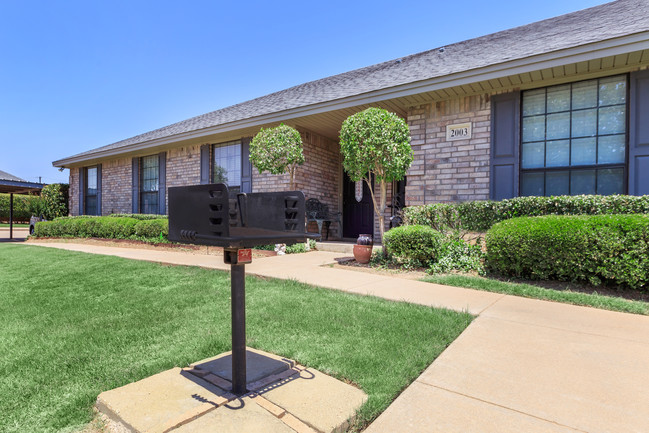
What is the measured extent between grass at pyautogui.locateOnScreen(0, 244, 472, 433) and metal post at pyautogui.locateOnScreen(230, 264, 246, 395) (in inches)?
20.9

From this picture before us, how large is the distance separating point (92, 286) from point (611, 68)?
8.70 metres

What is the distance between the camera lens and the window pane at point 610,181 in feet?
18.6

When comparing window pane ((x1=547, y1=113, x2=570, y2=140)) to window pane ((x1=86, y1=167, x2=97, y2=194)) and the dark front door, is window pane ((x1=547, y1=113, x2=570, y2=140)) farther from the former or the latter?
window pane ((x1=86, y1=167, x2=97, y2=194))

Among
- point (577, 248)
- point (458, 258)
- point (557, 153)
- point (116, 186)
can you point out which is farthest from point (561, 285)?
point (116, 186)

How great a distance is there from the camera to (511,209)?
577 cm

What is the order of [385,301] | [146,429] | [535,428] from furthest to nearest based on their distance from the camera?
[385,301] → [535,428] → [146,429]

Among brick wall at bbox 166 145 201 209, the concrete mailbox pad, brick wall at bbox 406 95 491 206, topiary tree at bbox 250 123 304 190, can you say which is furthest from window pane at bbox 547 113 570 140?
brick wall at bbox 166 145 201 209

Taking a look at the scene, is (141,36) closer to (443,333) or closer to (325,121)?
(325,121)

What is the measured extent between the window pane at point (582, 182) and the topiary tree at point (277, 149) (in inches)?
221

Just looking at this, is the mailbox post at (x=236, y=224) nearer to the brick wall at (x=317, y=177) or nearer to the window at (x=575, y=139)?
the window at (x=575, y=139)

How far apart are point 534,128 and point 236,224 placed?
265 inches

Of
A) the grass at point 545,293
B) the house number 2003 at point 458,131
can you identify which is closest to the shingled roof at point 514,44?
the house number 2003 at point 458,131

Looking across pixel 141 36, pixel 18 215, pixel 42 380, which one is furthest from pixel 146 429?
pixel 18 215

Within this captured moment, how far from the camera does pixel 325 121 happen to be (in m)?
8.96
